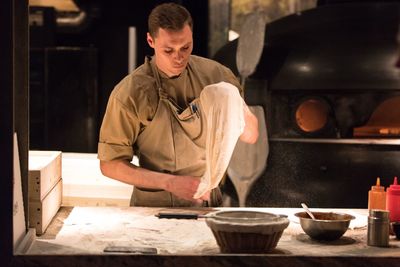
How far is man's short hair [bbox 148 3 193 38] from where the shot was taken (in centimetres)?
322

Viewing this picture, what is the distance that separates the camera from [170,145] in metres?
3.47

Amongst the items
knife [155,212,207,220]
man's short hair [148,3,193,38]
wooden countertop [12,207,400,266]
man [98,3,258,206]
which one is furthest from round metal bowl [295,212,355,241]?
man's short hair [148,3,193,38]

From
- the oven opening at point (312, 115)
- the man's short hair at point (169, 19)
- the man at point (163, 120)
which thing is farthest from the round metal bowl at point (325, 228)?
the oven opening at point (312, 115)

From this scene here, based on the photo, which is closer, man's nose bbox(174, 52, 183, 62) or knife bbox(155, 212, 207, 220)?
knife bbox(155, 212, 207, 220)

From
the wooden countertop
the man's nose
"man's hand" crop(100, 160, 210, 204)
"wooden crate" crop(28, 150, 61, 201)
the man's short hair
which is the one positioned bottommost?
the wooden countertop

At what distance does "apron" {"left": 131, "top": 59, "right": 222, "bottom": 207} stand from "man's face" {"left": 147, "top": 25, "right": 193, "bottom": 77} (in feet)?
0.47

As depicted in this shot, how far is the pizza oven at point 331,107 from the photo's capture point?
5.84 meters

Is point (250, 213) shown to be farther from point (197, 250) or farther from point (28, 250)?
point (28, 250)

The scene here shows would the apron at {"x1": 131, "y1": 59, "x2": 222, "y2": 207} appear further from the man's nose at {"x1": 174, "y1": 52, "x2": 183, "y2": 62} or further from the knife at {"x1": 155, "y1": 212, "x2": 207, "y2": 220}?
the knife at {"x1": 155, "y1": 212, "x2": 207, "y2": 220}

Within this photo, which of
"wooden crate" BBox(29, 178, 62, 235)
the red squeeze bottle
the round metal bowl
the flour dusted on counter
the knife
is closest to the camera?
the round metal bowl

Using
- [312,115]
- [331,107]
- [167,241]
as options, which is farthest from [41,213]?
[312,115]

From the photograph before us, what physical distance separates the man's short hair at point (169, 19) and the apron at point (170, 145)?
27 cm

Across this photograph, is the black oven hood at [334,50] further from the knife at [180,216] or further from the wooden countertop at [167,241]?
the knife at [180,216]
